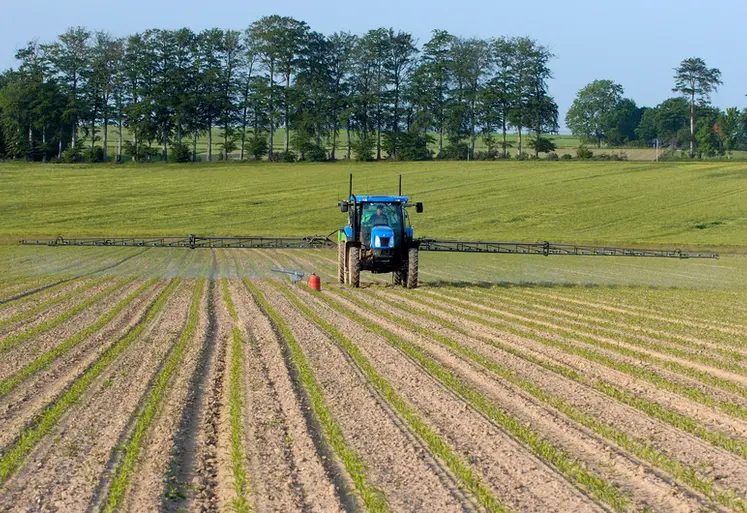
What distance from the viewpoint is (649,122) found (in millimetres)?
127938

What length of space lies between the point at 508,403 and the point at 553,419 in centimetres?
75

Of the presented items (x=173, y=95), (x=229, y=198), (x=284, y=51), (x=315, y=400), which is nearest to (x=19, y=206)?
(x=229, y=198)

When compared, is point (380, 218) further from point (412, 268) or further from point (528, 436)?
point (528, 436)

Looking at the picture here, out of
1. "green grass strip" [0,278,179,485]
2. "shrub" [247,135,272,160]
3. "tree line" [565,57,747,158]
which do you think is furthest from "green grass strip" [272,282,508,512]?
"tree line" [565,57,747,158]

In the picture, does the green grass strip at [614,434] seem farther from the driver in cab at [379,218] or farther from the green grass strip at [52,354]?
the driver in cab at [379,218]

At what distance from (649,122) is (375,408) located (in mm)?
126935

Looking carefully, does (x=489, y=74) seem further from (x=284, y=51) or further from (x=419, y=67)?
(x=284, y=51)

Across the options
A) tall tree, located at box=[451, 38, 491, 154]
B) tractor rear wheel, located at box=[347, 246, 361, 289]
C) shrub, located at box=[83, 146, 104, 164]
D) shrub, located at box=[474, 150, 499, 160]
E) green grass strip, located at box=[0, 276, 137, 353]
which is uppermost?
tall tree, located at box=[451, 38, 491, 154]

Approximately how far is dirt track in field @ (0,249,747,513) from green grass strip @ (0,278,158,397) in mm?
40

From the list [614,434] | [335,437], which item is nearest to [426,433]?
[335,437]

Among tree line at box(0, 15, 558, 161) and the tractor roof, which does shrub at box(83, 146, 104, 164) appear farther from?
the tractor roof

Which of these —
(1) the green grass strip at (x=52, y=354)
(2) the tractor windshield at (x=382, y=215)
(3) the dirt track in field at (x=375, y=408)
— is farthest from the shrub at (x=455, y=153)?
(1) the green grass strip at (x=52, y=354)

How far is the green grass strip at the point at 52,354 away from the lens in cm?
974

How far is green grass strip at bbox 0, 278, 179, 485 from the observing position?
6.96m
